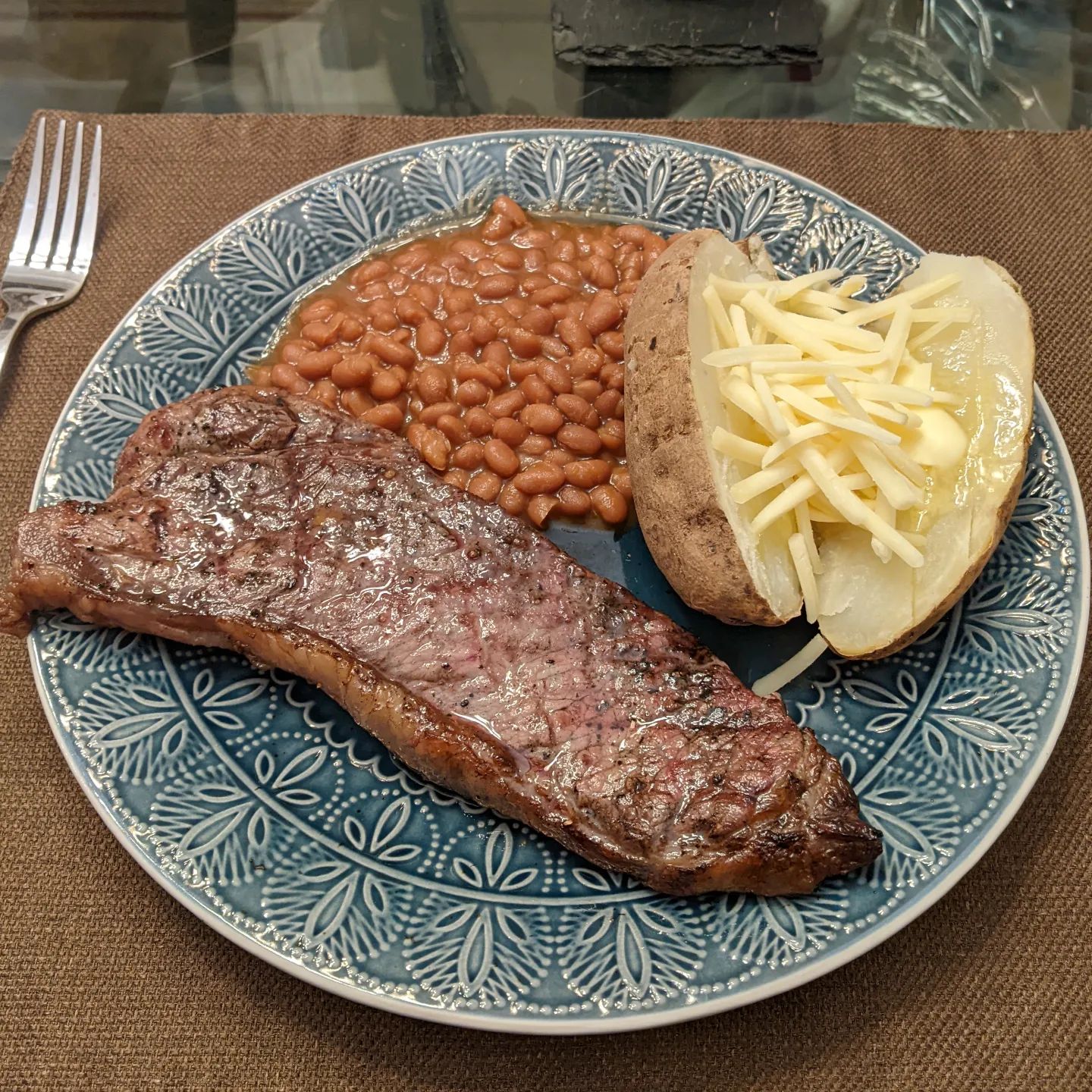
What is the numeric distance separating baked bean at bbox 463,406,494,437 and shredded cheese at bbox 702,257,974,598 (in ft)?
2.40

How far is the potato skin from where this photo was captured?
2082 millimetres

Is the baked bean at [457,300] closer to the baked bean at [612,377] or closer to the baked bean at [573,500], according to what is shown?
the baked bean at [612,377]

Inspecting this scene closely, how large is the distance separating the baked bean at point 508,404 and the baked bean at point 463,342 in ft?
0.71

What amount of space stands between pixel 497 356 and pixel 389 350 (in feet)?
1.06

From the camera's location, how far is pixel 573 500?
8.35ft

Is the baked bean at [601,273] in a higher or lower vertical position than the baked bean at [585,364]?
higher

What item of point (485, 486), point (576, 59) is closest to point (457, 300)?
point (485, 486)

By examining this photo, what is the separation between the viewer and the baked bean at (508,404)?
8.73 ft

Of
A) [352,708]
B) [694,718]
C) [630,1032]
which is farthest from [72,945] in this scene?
[694,718]

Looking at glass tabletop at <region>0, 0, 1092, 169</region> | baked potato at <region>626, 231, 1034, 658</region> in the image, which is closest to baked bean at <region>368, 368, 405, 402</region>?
baked potato at <region>626, 231, 1034, 658</region>

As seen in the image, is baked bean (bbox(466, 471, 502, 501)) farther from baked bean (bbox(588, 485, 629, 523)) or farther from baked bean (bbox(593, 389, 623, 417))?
baked bean (bbox(593, 389, 623, 417))

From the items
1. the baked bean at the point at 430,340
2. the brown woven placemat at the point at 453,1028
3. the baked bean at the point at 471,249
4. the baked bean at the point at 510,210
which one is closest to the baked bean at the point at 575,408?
the baked bean at the point at 430,340

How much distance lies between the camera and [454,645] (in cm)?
208

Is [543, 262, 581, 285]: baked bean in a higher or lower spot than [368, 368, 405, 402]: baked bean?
higher
